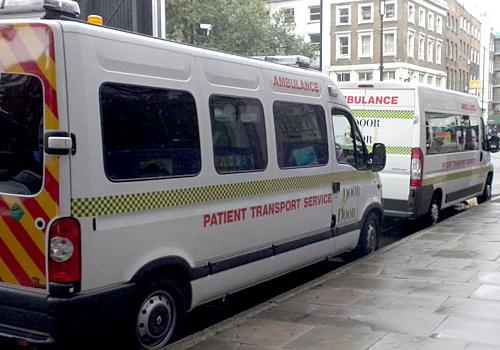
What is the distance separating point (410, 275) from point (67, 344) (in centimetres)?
432

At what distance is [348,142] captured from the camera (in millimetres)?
7984

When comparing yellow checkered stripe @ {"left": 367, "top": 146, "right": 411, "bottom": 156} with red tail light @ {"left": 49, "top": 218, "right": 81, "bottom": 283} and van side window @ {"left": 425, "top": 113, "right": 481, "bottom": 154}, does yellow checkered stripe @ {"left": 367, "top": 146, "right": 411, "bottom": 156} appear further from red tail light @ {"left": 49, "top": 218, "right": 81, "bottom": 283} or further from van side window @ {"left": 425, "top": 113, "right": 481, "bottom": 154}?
red tail light @ {"left": 49, "top": 218, "right": 81, "bottom": 283}

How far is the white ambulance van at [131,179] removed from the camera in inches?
165

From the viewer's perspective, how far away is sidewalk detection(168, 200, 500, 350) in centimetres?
496

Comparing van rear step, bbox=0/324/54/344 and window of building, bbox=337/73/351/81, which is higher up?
window of building, bbox=337/73/351/81

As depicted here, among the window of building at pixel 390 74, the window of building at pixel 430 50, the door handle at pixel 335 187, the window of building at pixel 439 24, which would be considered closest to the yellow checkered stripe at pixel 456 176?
the door handle at pixel 335 187

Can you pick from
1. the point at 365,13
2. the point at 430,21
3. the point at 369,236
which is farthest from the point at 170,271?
the point at 430,21

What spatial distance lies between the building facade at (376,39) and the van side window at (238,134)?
182 feet

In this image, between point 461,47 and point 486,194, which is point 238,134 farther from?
point 461,47

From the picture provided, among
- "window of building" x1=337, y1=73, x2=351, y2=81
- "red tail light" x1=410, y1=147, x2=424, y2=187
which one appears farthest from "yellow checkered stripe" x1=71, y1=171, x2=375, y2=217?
"window of building" x1=337, y1=73, x2=351, y2=81

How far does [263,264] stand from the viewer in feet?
20.3

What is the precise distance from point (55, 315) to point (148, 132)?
151 cm

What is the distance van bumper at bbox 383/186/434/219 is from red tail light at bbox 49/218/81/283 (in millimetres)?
7257

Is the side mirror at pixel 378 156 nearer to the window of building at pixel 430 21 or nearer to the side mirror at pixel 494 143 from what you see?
the side mirror at pixel 494 143
